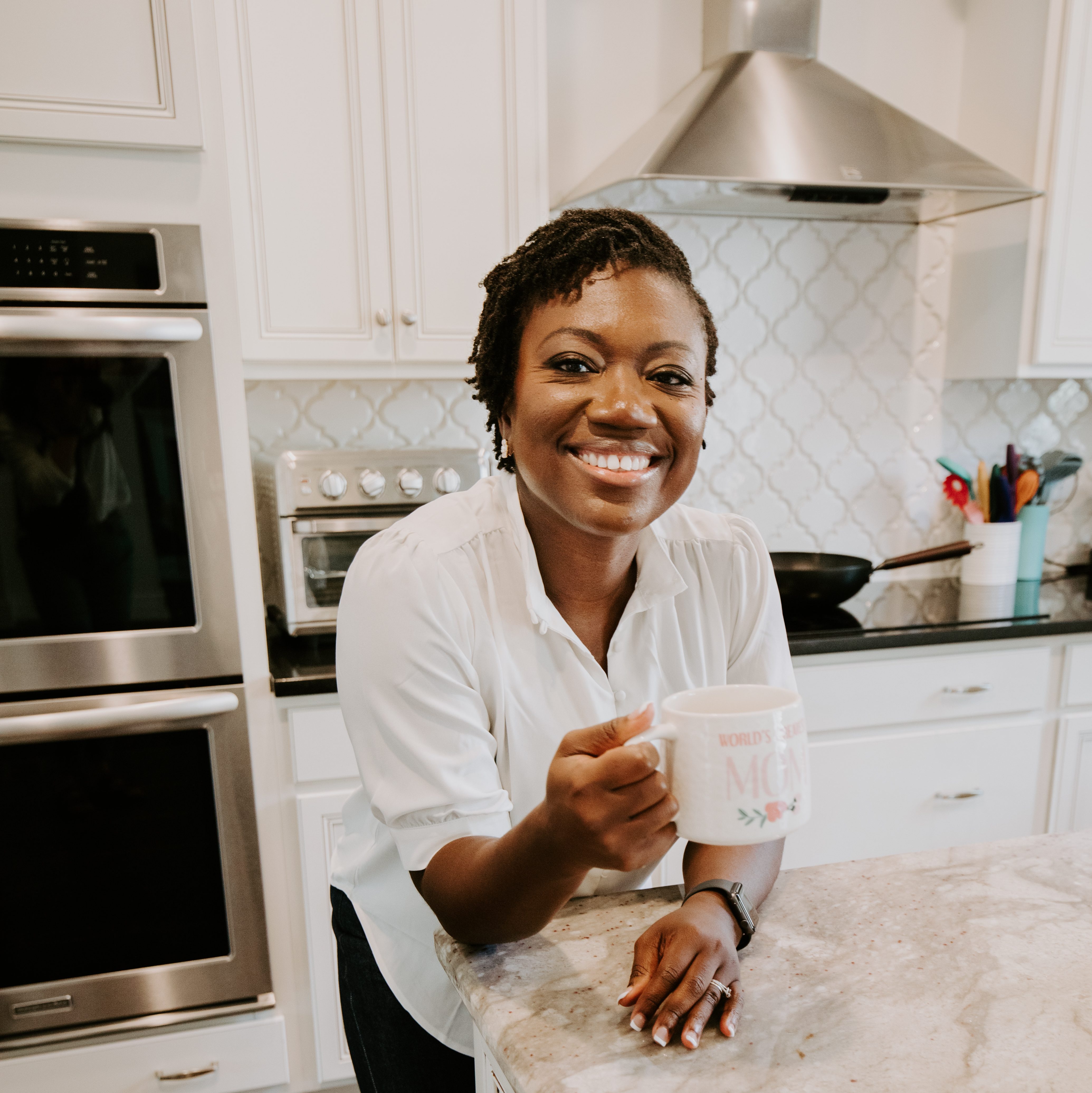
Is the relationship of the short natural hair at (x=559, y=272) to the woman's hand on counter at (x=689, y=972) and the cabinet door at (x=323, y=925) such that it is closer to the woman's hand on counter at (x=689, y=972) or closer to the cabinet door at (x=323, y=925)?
the woman's hand on counter at (x=689, y=972)

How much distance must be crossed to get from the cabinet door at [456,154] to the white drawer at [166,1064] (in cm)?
139

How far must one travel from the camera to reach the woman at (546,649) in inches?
26.5

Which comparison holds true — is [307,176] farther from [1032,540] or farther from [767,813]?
[1032,540]

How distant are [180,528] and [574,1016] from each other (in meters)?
1.23

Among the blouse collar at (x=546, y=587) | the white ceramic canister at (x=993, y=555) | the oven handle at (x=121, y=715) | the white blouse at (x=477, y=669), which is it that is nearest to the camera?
the white blouse at (x=477, y=669)

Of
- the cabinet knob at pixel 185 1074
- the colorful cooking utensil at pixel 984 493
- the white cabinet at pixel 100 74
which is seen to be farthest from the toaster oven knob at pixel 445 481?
the colorful cooking utensil at pixel 984 493

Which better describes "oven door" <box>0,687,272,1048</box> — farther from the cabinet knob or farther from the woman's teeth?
the woman's teeth

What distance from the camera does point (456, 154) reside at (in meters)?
1.85

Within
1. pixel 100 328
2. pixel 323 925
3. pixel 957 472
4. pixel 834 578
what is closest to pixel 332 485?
pixel 100 328

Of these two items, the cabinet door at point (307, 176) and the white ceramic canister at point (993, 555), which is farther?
the white ceramic canister at point (993, 555)

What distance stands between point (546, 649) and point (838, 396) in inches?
73.5

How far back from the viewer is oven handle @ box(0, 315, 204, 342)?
1.45 metres

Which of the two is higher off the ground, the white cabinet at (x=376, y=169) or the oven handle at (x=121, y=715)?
the white cabinet at (x=376, y=169)

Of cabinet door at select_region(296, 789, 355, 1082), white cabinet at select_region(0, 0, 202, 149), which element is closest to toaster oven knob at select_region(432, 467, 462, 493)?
cabinet door at select_region(296, 789, 355, 1082)
